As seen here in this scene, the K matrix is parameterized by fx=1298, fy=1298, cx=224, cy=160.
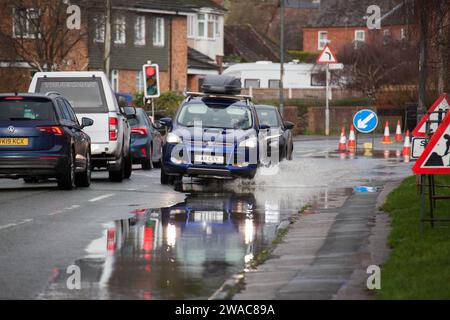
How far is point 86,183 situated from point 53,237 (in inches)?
357

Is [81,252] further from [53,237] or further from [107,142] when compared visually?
[107,142]

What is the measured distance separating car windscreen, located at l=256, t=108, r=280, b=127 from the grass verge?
1578 centimetres

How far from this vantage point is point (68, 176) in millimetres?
22312

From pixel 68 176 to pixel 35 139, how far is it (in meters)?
0.87

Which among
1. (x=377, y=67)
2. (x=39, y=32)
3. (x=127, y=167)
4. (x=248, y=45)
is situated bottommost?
(x=127, y=167)

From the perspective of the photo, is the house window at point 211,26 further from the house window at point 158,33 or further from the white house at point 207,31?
the house window at point 158,33

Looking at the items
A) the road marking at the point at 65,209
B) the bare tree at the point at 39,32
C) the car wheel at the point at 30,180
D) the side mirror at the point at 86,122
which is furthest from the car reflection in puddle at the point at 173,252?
the bare tree at the point at 39,32

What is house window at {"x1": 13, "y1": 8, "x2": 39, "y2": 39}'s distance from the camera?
2078 inches

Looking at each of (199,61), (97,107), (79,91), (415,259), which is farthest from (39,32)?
(415,259)

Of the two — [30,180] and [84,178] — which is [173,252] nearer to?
[84,178]

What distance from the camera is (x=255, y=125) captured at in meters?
24.8

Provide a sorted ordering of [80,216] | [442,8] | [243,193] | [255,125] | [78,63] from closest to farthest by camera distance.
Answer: [80,216], [442,8], [243,193], [255,125], [78,63]

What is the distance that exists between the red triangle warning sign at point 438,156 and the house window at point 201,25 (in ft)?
230

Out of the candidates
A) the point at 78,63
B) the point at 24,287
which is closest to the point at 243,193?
the point at 24,287
